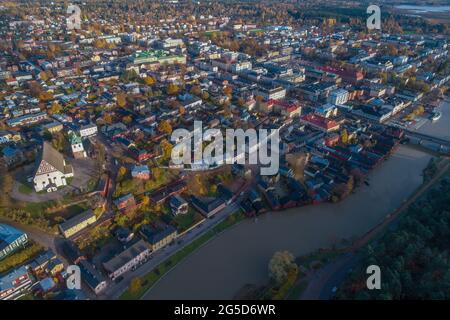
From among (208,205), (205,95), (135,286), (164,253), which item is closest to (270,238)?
(208,205)

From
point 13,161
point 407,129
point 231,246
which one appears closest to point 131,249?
point 231,246

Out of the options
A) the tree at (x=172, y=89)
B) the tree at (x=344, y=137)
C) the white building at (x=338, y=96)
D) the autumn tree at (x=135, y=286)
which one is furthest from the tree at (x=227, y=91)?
the autumn tree at (x=135, y=286)

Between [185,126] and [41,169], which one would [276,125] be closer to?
[185,126]

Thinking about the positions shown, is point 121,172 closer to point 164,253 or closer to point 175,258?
point 164,253

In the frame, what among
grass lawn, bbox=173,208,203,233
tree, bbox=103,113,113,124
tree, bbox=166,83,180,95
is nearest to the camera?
grass lawn, bbox=173,208,203,233

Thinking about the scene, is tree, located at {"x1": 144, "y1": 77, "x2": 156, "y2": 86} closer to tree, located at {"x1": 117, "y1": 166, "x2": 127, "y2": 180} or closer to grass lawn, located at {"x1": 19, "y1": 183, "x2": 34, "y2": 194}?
tree, located at {"x1": 117, "y1": 166, "x2": 127, "y2": 180}

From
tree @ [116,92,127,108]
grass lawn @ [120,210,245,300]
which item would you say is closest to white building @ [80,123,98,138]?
tree @ [116,92,127,108]
